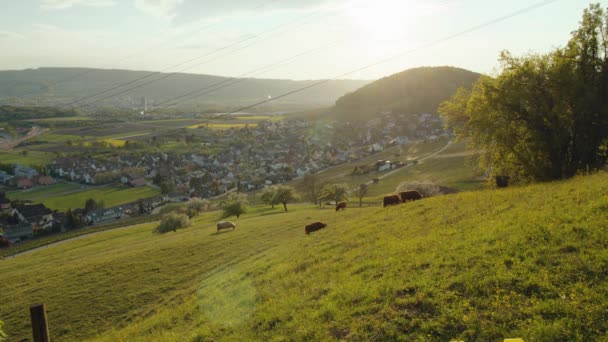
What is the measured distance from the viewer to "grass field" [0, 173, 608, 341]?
356 inches

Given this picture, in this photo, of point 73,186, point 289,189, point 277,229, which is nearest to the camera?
point 277,229

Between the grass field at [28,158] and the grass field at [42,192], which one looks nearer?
the grass field at [42,192]

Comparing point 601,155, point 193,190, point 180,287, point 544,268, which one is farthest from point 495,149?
point 193,190

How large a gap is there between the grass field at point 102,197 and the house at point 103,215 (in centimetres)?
650

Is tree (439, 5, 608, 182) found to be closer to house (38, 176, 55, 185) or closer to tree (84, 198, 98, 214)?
tree (84, 198, 98, 214)

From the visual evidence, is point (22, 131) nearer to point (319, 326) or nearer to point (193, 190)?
point (193, 190)

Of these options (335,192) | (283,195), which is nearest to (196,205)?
(283,195)

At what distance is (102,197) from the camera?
127750mm

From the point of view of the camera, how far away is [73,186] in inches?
5546

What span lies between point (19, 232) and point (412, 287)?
390ft

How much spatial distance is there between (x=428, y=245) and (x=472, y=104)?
20394 millimetres

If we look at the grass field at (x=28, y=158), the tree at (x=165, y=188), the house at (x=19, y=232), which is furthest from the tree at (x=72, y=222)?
the grass field at (x=28, y=158)

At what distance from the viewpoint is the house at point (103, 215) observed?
106 m

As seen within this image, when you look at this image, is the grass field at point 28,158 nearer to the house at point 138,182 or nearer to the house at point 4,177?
the house at point 4,177
